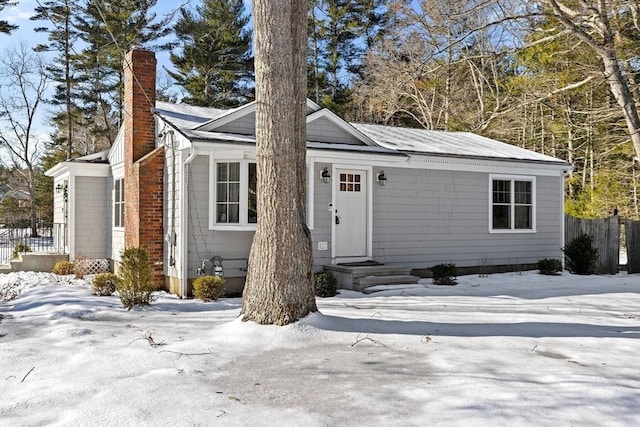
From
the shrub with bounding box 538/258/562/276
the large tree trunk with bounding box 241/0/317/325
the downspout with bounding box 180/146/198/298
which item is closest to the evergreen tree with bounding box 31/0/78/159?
the downspout with bounding box 180/146/198/298

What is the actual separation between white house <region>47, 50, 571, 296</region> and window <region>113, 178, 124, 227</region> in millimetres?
50

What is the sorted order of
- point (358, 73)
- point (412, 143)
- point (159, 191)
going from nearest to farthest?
point (159, 191) < point (412, 143) < point (358, 73)

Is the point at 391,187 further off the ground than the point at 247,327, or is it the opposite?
the point at 391,187

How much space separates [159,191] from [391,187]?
491 cm

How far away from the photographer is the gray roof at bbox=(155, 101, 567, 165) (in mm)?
9594

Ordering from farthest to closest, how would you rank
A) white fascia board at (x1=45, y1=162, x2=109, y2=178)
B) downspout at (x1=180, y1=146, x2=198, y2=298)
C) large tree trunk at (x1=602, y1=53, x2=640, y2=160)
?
large tree trunk at (x1=602, y1=53, x2=640, y2=160) < white fascia board at (x1=45, y1=162, x2=109, y2=178) < downspout at (x1=180, y1=146, x2=198, y2=298)

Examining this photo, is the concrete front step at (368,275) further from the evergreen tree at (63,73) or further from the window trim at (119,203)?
the evergreen tree at (63,73)

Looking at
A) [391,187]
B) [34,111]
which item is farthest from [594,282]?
[34,111]

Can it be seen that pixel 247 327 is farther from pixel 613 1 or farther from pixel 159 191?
pixel 613 1

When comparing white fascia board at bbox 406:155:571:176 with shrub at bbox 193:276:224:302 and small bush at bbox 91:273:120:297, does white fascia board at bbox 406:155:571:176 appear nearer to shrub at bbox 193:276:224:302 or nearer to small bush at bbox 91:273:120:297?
shrub at bbox 193:276:224:302

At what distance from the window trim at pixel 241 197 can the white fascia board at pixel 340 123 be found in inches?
75.5

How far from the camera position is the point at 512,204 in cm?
1284

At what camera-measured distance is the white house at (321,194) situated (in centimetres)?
947

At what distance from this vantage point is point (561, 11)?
13.3 meters
